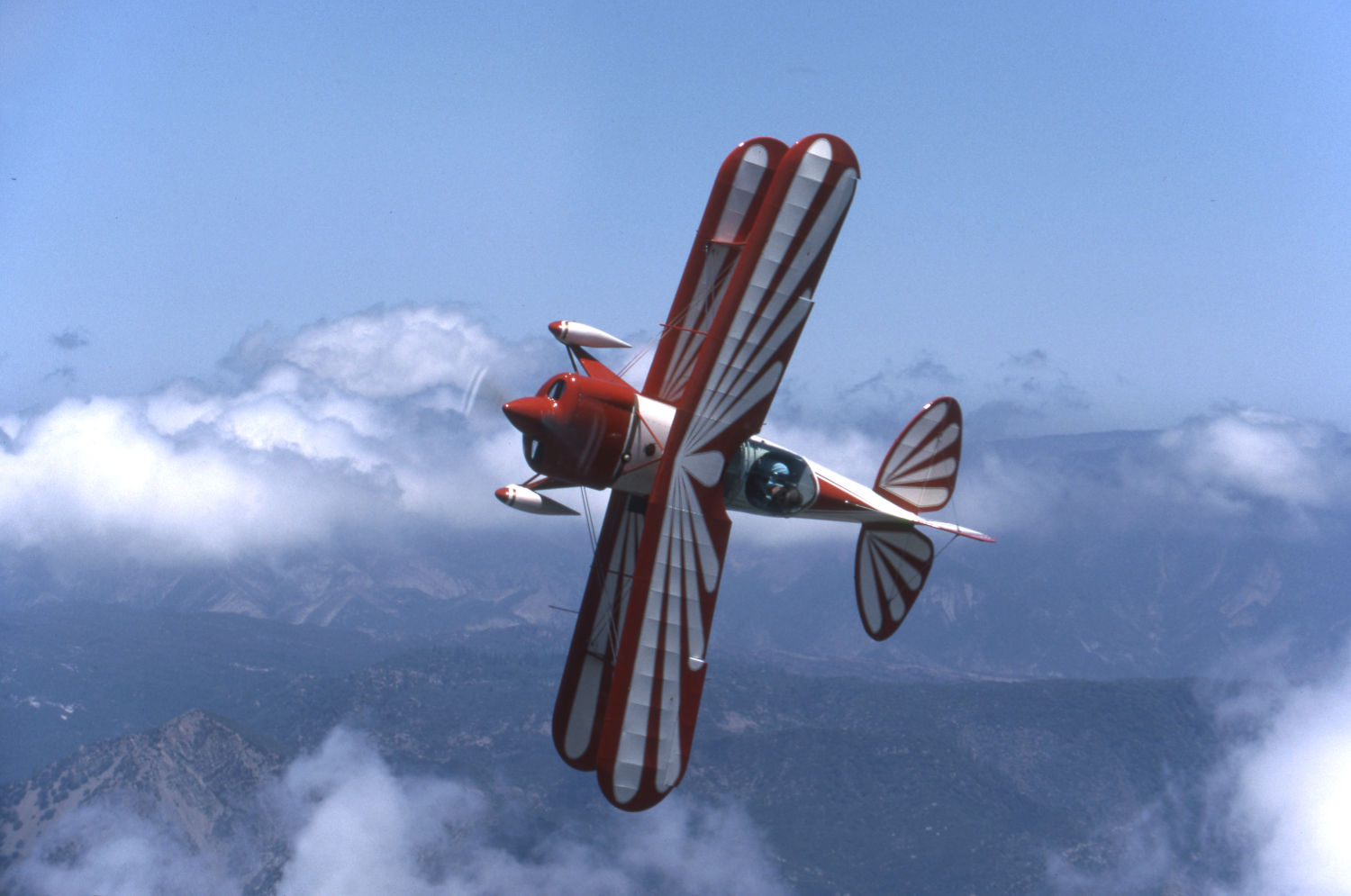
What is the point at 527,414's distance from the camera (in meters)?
22.1

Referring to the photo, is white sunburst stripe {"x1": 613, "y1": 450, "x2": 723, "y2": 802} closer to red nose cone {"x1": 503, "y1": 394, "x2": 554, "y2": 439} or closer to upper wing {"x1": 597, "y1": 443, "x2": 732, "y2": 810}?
upper wing {"x1": 597, "y1": 443, "x2": 732, "y2": 810}

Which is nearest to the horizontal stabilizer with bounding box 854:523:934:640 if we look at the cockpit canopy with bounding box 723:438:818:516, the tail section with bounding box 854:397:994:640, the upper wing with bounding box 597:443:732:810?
the tail section with bounding box 854:397:994:640

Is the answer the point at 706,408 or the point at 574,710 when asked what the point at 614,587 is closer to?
the point at 574,710

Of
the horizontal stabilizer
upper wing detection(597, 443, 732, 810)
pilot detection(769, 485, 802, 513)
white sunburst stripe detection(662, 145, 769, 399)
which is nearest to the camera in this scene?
upper wing detection(597, 443, 732, 810)

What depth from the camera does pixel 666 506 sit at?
69.7 ft

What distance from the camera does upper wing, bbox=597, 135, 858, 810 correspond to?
21.0 m

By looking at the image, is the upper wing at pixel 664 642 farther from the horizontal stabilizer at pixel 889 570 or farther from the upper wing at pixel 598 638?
the horizontal stabilizer at pixel 889 570

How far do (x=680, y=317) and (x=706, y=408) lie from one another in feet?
18.9

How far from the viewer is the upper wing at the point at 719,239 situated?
26.1 m

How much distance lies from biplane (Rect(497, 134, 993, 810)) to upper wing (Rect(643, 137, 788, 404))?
0.03m

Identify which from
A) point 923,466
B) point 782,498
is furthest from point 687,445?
point 923,466

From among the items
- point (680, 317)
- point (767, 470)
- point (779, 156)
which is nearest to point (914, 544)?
point (767, 470)

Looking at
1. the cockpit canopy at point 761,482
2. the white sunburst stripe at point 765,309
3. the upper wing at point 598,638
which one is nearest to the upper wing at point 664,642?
the white sunburst stripe at point 765,309

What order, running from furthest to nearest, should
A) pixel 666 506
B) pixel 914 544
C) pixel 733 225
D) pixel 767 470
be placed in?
1. pixel 914 544
2. pixel 733 225
3. pixel 767 470
4. pixel 666 506
